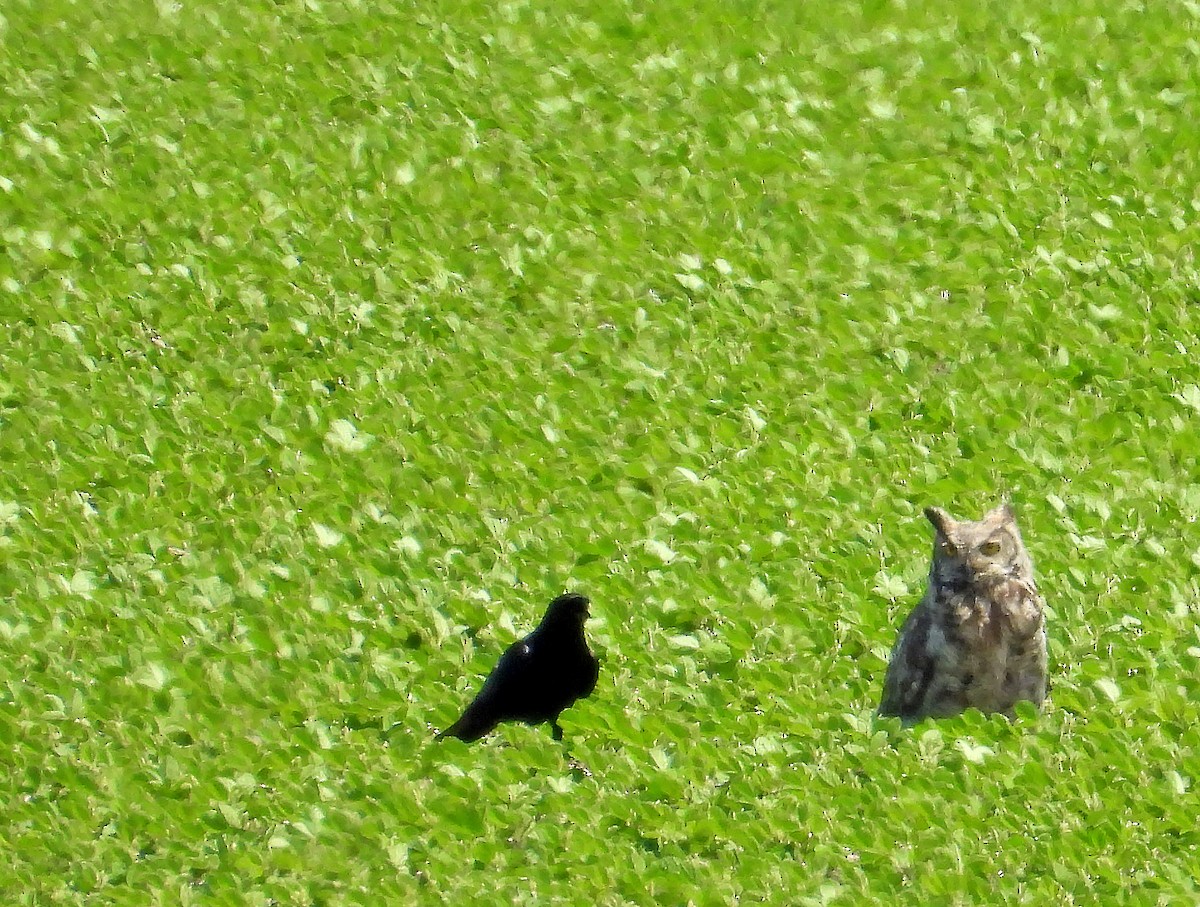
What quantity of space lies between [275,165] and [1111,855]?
19.6 ft

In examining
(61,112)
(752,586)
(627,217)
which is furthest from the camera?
(61,112)

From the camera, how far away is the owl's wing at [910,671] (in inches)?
215

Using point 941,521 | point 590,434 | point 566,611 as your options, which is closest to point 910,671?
point 941,521

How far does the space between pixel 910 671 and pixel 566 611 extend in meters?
1.14

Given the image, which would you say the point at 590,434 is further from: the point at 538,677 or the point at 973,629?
the point at 973,629

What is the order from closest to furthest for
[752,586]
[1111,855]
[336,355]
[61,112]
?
[1111,855], [752,586], [336,355], [61,112]

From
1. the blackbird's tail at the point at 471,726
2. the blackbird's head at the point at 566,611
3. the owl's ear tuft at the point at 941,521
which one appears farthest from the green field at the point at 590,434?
the owl's ear tuft at the point at 941,521

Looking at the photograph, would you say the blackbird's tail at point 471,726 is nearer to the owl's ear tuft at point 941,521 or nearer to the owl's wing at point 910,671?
the owl's wing at point 910,671

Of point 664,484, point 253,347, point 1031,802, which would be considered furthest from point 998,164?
point 1031,802

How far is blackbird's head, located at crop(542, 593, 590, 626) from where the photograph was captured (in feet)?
18.7

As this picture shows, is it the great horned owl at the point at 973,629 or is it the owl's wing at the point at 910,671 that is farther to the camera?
the owl's wing at the point at 910,671

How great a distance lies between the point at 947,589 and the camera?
5332 mm

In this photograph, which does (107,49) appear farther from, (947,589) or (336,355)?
(947,589)

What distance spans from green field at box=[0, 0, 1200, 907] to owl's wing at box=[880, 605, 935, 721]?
136mm
